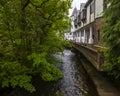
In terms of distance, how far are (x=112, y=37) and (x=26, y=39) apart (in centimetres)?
397

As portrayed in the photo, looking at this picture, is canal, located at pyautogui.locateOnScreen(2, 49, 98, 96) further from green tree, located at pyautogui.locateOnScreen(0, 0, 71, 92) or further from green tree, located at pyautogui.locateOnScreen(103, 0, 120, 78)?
green tree, located at pyautogui.locateOnScreen(0, 0, 71, 92)

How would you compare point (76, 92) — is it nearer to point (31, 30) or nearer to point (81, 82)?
point (81, 82)

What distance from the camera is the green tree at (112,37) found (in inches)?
437

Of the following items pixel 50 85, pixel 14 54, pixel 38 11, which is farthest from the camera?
pixel 50 85

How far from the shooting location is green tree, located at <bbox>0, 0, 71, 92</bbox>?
10.6 m

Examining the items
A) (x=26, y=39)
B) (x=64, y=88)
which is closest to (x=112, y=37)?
(x=26, y=39)

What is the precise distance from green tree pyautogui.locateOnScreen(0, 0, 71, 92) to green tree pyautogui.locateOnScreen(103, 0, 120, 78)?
2344mm

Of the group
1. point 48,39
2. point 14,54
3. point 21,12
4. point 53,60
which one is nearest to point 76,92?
point 53,60

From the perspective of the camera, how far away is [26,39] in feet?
38.4

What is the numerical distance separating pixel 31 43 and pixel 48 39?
1331mm

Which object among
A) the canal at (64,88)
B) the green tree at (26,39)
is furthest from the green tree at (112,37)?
the green tree at (26,39)

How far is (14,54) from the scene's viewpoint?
1130 centimetres

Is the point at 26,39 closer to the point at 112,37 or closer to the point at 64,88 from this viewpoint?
the point at 112,37

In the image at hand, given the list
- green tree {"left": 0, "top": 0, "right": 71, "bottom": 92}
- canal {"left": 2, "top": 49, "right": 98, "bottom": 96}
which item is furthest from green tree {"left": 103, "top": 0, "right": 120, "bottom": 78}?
green tree {"left": 0, "top": 0, "right": 71, "bottom": 92}
